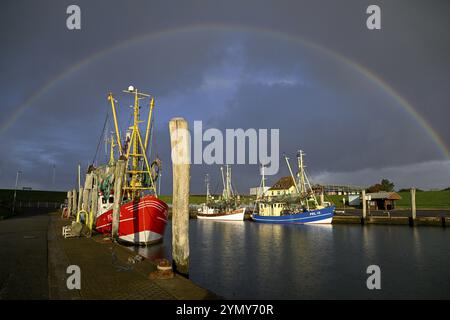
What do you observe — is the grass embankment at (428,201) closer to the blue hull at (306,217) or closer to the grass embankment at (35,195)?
the blue hull at (306,217)

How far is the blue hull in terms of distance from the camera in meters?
58.0

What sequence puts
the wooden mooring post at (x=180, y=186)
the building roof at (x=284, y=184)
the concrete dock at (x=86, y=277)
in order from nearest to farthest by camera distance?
the concrete dock at (x=86, y=277) < the wooden mooring post at (x=180, y=186) < the building roof at (x=284, y=184)

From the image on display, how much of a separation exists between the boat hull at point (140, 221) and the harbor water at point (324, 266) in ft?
4.30

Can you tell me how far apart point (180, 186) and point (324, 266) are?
16.0m

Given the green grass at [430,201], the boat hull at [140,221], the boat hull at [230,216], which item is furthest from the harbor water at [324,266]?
the green grass at [430,201]

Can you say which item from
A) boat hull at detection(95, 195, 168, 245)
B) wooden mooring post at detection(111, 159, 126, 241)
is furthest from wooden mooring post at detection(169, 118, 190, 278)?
boat hull at detection(95, 195, 168, 245)

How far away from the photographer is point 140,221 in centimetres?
2853

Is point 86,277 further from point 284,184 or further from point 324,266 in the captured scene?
point 284,184

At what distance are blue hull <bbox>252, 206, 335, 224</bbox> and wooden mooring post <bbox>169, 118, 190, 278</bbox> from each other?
164 ft

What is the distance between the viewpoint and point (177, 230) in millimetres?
12266

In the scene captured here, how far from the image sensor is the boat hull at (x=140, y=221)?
2734 cm

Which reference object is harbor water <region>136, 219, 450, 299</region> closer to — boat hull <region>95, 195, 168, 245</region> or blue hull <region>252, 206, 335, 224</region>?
boat hull <region>95, 195, 168, 245</region>
